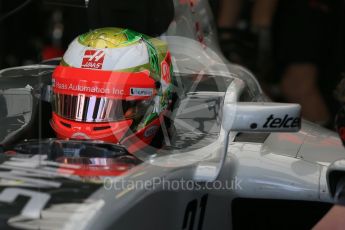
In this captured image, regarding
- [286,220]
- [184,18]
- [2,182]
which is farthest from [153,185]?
[184,18]

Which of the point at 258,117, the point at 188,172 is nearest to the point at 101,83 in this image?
the point at 188,172

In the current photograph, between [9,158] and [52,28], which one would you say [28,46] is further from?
[9,158]

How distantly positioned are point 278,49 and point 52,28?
1.92 m

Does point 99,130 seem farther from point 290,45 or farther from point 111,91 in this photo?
point 290,45

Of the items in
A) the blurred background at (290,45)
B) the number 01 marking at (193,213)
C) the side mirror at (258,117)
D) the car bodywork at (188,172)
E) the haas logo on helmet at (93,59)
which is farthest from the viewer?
the blurred background at (290,45)

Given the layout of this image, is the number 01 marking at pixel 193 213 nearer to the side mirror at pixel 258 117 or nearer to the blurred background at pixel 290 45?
the side mirror at pixel 258 117

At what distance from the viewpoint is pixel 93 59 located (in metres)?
2.27

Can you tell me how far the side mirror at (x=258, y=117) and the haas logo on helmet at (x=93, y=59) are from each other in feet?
1.51

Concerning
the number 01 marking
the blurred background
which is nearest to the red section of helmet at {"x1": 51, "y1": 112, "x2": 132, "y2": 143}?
the number 01 marking

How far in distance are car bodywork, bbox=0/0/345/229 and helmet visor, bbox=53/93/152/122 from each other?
118mm

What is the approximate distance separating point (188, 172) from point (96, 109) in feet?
1.10

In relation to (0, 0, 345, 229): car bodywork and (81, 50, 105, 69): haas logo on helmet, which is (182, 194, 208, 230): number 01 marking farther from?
(81, 50, 105, 69): haas logo on helmet

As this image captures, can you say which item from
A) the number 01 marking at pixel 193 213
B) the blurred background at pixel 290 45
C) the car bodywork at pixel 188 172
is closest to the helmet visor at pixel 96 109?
the car bodywork at pixel 188 172

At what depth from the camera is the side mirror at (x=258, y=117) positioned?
1.96 meters
